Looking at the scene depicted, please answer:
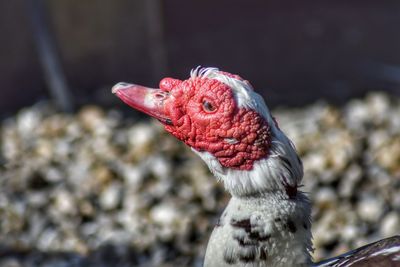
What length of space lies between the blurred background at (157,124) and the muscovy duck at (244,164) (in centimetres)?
197

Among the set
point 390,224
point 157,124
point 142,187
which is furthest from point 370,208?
point 157,124

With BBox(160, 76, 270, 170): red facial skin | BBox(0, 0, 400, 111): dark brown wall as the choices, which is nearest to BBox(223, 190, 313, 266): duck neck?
BBox(160, 76, 270, 170): red facial skin

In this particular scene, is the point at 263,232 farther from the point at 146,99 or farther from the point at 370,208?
the point at 370,208

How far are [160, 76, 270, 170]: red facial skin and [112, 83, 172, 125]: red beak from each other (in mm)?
17

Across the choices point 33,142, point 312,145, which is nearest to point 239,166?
point 312,145

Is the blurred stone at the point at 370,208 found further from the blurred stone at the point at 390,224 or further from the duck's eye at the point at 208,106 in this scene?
the duck's eye at the point at 208,106

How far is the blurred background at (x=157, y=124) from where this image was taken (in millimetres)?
4711

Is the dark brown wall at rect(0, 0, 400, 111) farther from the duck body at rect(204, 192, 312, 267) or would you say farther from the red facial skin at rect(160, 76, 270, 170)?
the duck body at rect(204, 192, 312, 267)

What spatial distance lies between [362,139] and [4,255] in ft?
7.37

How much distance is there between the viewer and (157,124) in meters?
5.80

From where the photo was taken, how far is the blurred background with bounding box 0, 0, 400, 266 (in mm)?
4711

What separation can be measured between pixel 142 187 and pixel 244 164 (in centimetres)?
264

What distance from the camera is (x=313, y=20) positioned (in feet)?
23.3

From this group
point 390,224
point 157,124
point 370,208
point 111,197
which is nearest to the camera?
point 390,224
